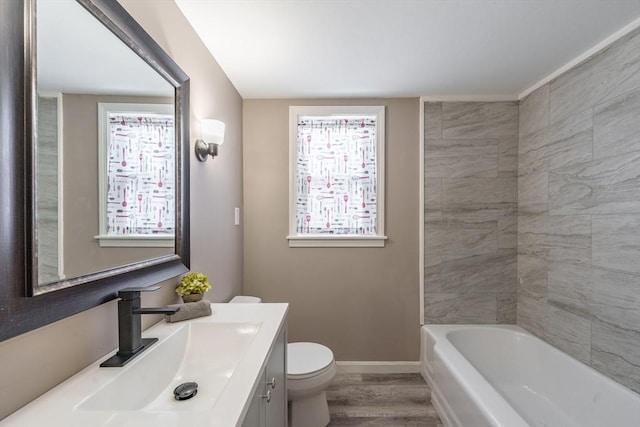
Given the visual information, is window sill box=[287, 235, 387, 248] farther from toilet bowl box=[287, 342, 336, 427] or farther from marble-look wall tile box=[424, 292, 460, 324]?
toilet bowl box=[287, 342, 336, 427]

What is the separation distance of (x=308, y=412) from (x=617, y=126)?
2513 millimetres

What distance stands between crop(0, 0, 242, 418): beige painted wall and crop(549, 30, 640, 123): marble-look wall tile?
2376mm

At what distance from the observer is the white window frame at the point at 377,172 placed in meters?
2.60

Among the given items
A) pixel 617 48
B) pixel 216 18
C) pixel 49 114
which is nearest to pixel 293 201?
pixel 216 18

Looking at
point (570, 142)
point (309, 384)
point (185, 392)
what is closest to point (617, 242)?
point (570, 142)

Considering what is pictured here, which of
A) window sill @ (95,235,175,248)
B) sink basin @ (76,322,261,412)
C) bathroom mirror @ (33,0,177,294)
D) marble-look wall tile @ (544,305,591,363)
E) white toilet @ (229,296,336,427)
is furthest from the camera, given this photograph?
marble-look wall tile @ (544,305,591,363)

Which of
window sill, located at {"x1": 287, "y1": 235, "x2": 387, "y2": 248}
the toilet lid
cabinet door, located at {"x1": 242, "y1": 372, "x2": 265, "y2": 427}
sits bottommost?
the toilet lid

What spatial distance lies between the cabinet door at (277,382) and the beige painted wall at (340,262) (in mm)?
1138

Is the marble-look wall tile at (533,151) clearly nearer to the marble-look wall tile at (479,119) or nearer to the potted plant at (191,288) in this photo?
the marble-look wall tile at (479,119)

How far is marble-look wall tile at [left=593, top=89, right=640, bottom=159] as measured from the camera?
5.22 feet

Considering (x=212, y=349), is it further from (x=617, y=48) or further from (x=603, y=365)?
(x=617, y=48)

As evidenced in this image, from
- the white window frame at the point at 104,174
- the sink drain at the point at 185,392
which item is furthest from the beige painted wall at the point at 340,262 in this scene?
the sink drain at the point at 185,392

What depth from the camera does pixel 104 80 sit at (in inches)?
38.8

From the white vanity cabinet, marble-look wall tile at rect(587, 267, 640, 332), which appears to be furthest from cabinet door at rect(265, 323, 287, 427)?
marble-look wall tile at rect(587, 267, 640, 332)
